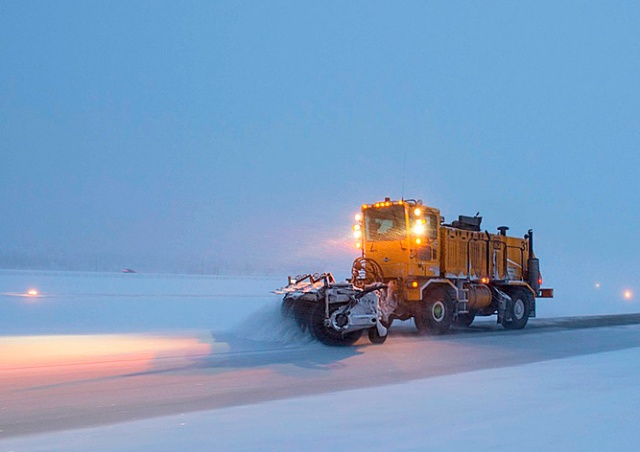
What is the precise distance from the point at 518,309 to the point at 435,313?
15.1 ft

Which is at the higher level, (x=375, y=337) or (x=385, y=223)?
(x=385, y=223)

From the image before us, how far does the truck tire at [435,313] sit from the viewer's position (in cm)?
1664

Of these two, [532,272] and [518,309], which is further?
[532,272]

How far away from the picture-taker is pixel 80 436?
632 cm

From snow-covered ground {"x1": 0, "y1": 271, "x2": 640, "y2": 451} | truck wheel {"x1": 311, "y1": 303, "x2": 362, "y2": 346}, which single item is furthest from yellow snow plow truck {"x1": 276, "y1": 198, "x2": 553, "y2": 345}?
snow-covered ground {"x1": 0, "y1": 271, "x2": 640, "y2": 451}

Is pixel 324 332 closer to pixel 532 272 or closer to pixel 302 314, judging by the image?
pixel 302 314

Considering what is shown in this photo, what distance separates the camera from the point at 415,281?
53.0 feet

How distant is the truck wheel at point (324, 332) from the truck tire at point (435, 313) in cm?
333

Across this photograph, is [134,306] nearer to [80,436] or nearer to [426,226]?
[426,226]

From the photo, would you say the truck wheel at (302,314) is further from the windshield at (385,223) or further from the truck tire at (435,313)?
the truck tire at (435,313)

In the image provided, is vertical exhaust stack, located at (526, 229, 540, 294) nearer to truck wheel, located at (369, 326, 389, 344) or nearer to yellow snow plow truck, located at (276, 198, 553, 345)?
yellow snow plow truck, located at (276, 198, 553, 345)

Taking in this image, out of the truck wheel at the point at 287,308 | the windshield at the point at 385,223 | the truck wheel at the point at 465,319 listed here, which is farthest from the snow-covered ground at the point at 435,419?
the truck wheel at the point at 465,319

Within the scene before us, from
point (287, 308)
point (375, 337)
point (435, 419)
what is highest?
point (287, 308)

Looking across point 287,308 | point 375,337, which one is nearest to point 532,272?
point 375,337
